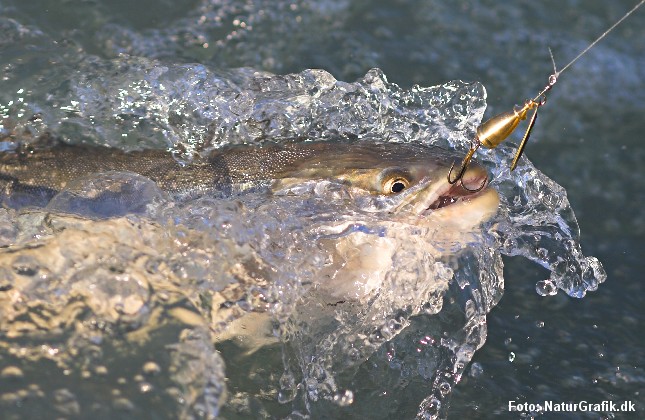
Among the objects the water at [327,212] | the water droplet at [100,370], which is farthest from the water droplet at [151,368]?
the water droplet at [100,370]

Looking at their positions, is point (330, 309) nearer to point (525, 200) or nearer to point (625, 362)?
point (525, 200)

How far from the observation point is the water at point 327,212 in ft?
8.45

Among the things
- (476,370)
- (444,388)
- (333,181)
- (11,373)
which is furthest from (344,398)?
(11,373)

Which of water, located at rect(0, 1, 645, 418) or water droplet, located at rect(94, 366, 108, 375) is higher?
water droplet, located at rect(94, 366, 108, 375)

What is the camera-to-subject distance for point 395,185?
2.90m

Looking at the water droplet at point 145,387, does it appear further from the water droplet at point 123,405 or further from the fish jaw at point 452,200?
the fish jaw at point 452,200

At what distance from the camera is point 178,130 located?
3764mm

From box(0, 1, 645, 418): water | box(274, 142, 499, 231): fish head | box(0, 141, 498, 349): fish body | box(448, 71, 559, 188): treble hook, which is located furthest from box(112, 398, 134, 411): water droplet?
box(448, 71, 559, 188): treble hook

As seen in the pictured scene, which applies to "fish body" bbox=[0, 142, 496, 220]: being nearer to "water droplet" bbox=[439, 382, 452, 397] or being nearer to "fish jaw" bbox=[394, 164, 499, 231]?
"fish jaw" bbox=[394, 164, 499, 231]

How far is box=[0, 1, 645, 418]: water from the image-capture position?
2.58m

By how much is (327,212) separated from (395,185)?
0.28 m

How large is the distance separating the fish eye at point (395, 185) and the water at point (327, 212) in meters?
0.14

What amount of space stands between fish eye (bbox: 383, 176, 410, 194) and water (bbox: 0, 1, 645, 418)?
0.14 metres

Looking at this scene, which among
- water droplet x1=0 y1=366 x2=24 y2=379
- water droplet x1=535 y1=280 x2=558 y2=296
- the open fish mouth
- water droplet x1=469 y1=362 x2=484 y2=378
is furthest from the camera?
water droplet x1=535 y1=280 x2=558 y2=296
